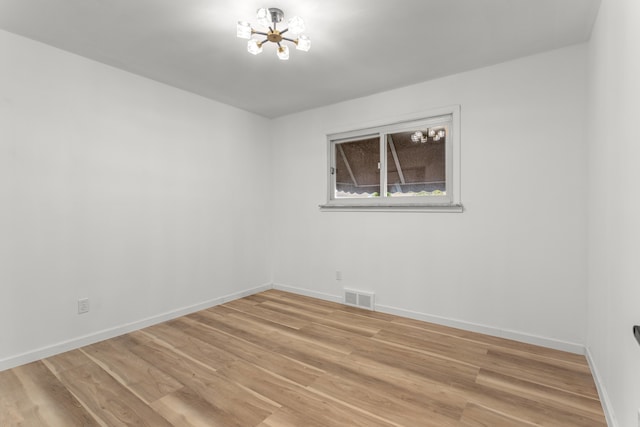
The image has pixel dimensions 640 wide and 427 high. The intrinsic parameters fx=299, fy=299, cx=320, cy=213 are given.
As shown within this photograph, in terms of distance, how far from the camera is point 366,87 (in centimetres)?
323

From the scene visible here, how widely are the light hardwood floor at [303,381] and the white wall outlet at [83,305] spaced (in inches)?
12.4

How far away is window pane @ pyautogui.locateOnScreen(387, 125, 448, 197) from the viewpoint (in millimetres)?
3104

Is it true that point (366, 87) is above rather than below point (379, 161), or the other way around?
above

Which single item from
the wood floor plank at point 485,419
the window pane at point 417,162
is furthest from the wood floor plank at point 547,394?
the window pane at point 417,162

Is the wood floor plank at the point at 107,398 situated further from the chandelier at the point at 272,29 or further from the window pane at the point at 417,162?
the window pane at the point at 417,162

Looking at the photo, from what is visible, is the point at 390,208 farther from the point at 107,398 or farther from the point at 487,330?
the point at 107,398

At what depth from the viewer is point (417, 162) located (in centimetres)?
326

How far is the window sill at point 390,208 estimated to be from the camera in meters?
2.94

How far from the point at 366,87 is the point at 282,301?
2726mm

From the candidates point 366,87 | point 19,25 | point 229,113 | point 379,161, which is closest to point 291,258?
point 379,161

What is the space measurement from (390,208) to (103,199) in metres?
2.80

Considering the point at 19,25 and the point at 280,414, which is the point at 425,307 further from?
the point at 19,25

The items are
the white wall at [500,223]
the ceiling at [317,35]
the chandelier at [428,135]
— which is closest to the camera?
the ceiling at [317,35]

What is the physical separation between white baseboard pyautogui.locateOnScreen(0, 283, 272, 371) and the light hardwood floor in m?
0.07
